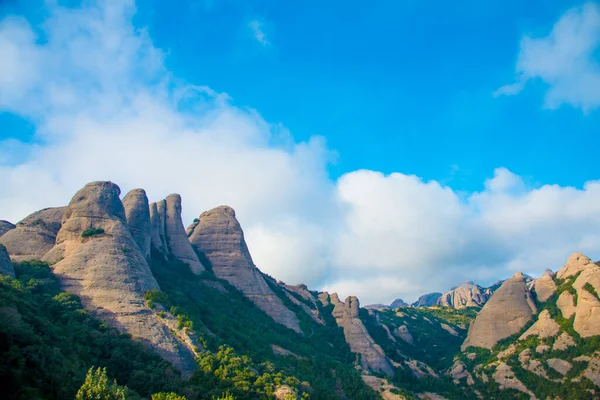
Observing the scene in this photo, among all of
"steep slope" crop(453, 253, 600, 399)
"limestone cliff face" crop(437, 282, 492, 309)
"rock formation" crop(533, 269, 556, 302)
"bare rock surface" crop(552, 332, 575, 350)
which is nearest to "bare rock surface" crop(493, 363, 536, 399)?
"steep slope" crop(453, 253, 600, 399)

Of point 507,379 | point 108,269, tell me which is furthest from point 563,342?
point 108,269

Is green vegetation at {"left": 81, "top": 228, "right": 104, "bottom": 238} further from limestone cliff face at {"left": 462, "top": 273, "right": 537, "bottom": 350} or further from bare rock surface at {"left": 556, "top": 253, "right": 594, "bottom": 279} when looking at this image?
bare rock surface at {"left": 556, "top": 253, "right": 594, "bottom": 279}

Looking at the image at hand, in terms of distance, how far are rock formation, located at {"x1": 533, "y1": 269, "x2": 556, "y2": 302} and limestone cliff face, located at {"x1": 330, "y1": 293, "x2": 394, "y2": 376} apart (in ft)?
130

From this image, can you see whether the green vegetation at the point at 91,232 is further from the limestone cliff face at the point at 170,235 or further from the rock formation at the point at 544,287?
the rock formation at the point at 544,287

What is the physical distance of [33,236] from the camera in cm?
6288

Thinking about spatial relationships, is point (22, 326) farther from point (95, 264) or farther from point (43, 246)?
point (43, 246)

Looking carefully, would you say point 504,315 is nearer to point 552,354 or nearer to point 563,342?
point 563,342

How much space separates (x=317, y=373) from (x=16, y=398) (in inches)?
2034

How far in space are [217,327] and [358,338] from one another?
38.8 meters

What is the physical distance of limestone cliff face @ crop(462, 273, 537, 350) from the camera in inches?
3565

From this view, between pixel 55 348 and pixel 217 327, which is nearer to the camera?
pixel 55 348

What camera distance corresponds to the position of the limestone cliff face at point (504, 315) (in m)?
90.6

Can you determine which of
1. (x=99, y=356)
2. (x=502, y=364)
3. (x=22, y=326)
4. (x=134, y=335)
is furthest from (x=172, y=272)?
(x=502, y=364)

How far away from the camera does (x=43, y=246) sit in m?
62.4
